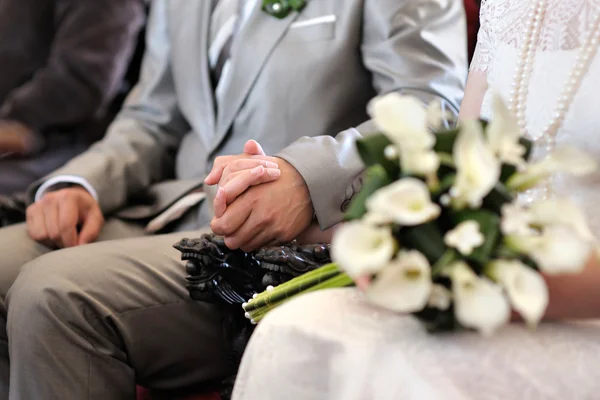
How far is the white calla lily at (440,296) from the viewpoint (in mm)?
492

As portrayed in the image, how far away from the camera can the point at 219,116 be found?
1.20 metres

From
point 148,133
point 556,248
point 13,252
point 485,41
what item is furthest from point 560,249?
point 148,133

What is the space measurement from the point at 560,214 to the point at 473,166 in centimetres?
7

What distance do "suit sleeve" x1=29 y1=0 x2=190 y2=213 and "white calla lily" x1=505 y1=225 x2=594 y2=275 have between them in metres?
0.91

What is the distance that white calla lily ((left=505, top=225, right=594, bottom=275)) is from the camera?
1.50 feet

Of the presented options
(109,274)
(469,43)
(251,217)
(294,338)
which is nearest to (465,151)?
(294,338)

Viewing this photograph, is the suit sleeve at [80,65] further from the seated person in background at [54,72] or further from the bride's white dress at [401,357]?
the bride's white dress at [401,357]

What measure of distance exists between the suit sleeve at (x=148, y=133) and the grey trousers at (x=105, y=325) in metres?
0.28

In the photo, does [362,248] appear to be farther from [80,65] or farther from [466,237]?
[80,65]

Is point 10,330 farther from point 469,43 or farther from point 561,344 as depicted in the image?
point 469,43

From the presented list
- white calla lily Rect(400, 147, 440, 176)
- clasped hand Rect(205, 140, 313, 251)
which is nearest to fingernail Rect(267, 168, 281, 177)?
clasped hand Rect(205, 140, 313, 251)

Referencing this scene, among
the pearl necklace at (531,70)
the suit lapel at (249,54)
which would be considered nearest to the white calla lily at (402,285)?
the pearl necklace at (531,70)

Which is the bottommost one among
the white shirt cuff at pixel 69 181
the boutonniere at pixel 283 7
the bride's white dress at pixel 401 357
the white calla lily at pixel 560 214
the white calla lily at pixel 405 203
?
the white shirt cuff at pixel 69 181

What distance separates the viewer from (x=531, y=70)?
2.43ft
